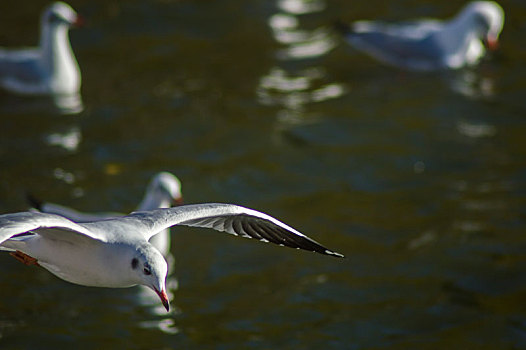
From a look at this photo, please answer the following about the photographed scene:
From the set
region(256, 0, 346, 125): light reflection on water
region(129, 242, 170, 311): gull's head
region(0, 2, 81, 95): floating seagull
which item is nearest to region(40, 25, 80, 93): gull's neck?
region(0, 2, 81, 95): floating seagull

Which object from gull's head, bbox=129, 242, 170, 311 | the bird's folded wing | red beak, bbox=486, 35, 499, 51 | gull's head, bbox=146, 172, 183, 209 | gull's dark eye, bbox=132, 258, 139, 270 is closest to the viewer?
the bird's folded wing

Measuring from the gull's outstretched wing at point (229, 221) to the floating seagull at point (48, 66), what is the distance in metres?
5.38

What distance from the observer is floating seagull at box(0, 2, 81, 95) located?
11.3 meters

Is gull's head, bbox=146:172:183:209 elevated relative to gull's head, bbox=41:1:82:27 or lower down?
lower down

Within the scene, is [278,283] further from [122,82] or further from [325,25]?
[325,25]

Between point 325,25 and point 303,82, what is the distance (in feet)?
5.80

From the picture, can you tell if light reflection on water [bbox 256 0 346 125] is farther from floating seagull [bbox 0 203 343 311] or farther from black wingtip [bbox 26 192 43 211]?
floating seagull [bbox 0 203 343 311]

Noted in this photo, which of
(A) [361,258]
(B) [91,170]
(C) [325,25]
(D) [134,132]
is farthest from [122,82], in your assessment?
(A) [361,258]

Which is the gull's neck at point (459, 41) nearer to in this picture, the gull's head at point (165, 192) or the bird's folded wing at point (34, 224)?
the gull's head at point (165, 192)

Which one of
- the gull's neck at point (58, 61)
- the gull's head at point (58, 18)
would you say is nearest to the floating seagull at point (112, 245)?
the gull's neck at point (58, 61)

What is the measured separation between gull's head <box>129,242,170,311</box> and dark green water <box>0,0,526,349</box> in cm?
171

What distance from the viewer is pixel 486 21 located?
1250cm

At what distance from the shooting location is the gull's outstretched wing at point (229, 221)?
587 cm

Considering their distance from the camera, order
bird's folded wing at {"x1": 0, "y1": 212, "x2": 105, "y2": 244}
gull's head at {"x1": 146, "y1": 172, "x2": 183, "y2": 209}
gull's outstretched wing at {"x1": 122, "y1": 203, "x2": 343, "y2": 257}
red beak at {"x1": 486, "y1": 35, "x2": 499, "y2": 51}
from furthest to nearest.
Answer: red beak at {"x1": 486, "y1": 35, "x2": 499, "y2": 51}
gull's head at {"x1": 146, "y1": 172, "x2": 183, "y2": 209}
gull's outstretched wing at {"x1": 122, "y1": 203, "x2": 343, "y2": 257}
bird's folded wing at {"x1": 0, "y1": 212, "x2": 105, "y2": 244}
